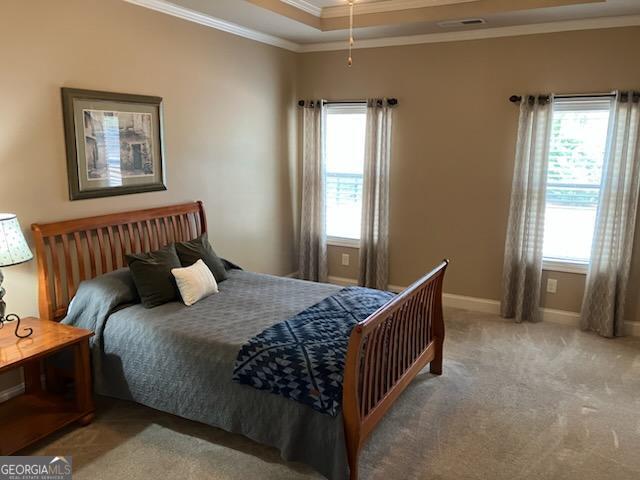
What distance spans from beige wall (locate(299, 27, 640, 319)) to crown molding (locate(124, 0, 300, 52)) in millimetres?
420

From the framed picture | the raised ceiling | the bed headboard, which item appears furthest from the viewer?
the raised ceiling

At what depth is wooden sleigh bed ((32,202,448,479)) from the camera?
94.3 inches

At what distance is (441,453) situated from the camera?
9.07 ft

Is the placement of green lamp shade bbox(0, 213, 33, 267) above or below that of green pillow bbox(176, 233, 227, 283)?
above

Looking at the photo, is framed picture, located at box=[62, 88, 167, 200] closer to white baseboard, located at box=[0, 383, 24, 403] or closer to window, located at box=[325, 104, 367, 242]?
white baseboard, located at box=[0, 383, 24, 403]

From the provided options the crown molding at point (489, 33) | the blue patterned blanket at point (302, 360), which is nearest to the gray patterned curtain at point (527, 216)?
the crown molding at point (489, 33)

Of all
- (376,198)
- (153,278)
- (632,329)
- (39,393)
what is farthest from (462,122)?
(39,393)

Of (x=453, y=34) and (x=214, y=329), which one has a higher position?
(x=453, y=34)

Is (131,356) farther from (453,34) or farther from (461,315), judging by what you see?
(453,34)

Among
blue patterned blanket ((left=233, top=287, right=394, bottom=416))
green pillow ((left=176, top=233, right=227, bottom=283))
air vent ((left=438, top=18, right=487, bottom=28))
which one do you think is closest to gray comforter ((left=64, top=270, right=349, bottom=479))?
blue patterned blanket ((left=233, top=287, right=394, bottom=416))

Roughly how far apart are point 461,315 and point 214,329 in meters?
2.75

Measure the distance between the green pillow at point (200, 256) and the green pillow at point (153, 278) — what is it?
0.78 feet

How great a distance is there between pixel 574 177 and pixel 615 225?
0.52 m

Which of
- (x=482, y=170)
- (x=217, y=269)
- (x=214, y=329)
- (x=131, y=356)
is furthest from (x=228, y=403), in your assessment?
(x=482, y=170)
